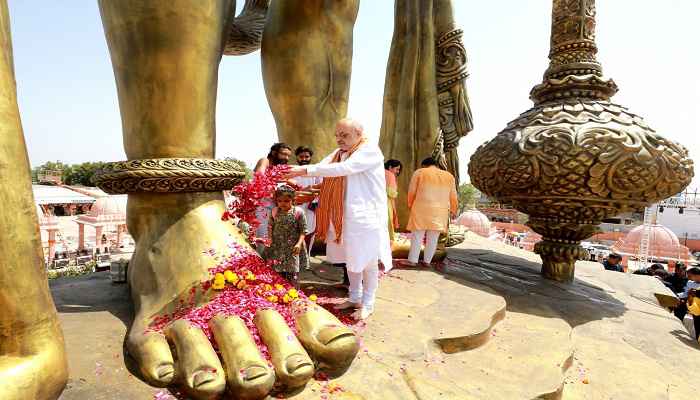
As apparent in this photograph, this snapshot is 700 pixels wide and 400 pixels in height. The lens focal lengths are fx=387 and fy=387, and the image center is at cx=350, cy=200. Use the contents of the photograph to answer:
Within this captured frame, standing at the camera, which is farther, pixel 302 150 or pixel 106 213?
pixel 106 213

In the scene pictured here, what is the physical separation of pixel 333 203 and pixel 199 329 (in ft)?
3.19

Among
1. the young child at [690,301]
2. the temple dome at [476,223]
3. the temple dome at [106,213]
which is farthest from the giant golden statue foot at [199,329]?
the temple dome at [476,223]

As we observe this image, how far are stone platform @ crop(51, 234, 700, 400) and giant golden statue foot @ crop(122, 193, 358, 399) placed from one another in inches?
3.8

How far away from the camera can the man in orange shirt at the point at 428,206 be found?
351 centimetres

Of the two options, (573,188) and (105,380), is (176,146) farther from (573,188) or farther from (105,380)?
(573,188)

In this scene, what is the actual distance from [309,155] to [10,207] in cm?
199

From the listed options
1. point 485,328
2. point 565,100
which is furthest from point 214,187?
point 565,100

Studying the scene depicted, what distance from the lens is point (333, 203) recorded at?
2.14 m

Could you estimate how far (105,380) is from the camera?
1294 mm

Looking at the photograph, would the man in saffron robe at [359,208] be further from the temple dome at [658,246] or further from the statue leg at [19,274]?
the temple dome at [658,246]

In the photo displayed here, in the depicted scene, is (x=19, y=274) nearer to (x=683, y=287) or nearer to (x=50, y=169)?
(x=683, y=287)

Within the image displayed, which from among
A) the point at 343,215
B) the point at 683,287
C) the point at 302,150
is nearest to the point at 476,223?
the point at 683,287

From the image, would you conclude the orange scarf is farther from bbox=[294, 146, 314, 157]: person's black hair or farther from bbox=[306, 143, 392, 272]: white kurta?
bbox=[294, 146, 314, 157]: person's black hair

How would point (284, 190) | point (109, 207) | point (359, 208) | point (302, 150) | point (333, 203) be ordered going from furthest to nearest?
1. point (109, 207)
2. point (302, 150)
3. point (284, 190)
4. point (333, 203)
5. point (359, 208)
